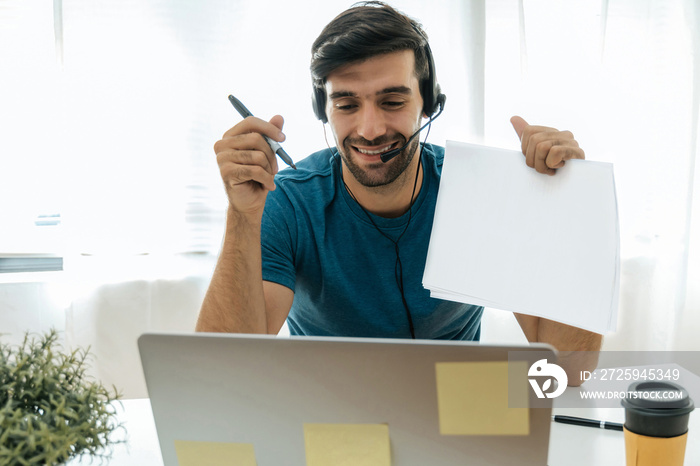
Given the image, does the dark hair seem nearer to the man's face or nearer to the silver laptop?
the man's face

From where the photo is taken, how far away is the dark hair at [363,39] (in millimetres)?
1134

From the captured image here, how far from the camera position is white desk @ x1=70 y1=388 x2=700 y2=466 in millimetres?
753

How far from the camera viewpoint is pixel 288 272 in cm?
116

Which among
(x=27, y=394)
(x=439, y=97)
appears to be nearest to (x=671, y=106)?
(x=439, y=97)

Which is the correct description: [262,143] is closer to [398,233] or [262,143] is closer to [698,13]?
[398,233]

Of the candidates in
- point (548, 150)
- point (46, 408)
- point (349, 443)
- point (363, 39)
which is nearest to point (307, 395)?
point (349, 443)

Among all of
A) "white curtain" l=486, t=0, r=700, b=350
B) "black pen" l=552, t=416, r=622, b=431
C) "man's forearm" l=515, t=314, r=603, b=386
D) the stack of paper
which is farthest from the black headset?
"white curtain" l=486, t=0, r=700, b=350

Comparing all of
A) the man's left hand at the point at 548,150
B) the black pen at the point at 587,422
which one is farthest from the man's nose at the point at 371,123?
the black pen at the point at 587,422

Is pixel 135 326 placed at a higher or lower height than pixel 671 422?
lower

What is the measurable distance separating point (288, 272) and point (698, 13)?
1789mm

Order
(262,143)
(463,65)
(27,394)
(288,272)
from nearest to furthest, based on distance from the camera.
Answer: (27,394), (262,143), (288,272), (463,65)

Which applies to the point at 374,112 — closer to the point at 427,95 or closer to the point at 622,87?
the point at 427,95

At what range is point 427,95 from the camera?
4.15ft

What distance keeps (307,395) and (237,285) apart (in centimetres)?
58
